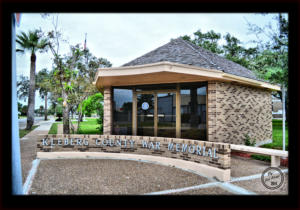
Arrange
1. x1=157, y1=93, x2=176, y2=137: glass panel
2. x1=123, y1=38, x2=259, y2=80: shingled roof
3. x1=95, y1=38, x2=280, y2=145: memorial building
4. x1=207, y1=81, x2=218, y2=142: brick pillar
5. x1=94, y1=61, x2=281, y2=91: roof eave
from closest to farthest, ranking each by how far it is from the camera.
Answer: x1=94, y1=61, x2=281, y2=91: roof eave
x1=95, y1=38, x2=280, y2=145: memorial building
x1=207, y1=81, x2=218, y2=142: brick pillar
x1=157, y1=93, x2=176, y2=137: glass panel
x1=123, y1=38, x2=259, y2=80: shingled roof

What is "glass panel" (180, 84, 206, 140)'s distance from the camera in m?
7.95

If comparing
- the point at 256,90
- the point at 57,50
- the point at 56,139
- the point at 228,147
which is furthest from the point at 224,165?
the point at 57,50

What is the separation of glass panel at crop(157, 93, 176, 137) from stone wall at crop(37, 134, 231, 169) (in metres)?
1.74

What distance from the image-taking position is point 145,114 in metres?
8.91

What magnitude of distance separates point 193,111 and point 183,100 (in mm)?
578

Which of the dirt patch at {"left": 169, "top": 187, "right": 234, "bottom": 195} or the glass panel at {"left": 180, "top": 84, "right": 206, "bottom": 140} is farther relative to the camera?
the glass panel at {"left": 180, "top": 84, "right": 206, "bottom": 140}

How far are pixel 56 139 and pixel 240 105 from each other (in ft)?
24.0

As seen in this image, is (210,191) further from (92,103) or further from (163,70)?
(92,103)

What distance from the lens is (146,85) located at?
8.86m

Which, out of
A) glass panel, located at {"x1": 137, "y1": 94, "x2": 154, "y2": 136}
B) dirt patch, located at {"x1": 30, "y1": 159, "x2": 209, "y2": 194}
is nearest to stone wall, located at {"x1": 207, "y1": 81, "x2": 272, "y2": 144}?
glass panel, located at {"x1": 137, "y1": 94, "x2": 154, "y2": 136}

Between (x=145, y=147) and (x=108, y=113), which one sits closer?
(x=145, y=147)

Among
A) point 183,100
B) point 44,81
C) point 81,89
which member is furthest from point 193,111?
point 44,81

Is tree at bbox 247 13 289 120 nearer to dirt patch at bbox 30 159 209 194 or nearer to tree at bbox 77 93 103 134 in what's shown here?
dirt patch at bbox 30 159 209 194
